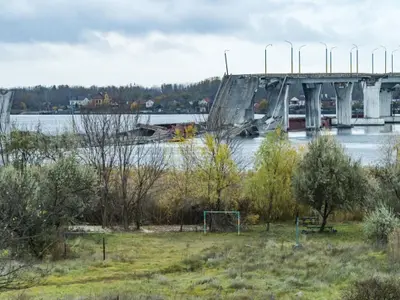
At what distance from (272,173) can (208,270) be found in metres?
14.6

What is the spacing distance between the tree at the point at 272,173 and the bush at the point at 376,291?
20572mm

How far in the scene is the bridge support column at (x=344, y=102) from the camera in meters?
109

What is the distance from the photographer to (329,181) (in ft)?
93.2

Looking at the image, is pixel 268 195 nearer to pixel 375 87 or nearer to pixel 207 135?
pixel 207 135

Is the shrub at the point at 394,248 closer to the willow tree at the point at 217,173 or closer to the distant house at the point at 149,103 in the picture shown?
the willow tree at the point at 217,173


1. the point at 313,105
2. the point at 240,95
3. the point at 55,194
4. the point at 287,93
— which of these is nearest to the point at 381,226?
the point at 55,194

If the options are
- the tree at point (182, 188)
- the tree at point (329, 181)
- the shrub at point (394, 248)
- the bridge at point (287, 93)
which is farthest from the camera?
the bridge at point (287, 93)

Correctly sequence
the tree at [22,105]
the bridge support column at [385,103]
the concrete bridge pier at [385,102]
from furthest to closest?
the tree at [22,105], the bridge support column at [385,103], the concrete bridge pier at [385,102]

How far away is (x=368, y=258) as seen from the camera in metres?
18.4

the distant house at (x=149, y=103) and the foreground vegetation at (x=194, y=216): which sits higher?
the distant house at (x=149, y=103)

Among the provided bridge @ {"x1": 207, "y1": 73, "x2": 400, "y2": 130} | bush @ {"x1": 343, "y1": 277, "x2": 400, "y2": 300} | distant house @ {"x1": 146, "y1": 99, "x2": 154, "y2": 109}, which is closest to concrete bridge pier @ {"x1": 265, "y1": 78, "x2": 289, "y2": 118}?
bridge @ {"x1": 207, "y1": 73, "x2": 400, "y2": 130}

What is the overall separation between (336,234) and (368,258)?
956 centimetres

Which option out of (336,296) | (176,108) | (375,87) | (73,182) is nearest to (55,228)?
(73,182)

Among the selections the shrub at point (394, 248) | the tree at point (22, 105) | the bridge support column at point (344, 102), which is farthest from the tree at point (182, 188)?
the tree at point (22, 105)
